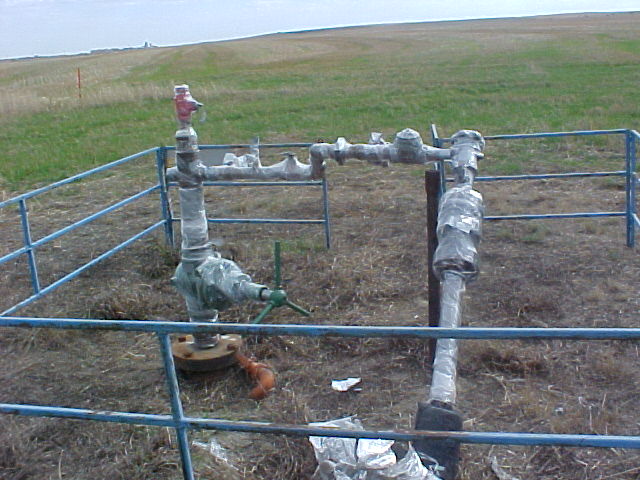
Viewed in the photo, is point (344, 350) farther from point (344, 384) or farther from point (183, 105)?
point (183, 105)

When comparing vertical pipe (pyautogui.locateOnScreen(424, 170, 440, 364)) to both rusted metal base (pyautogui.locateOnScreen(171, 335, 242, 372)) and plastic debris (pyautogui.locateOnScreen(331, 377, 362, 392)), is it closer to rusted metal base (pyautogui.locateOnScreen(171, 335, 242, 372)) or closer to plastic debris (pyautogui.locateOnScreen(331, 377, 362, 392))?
plastic debris (pyautogui.locateOnScreen(331, 377, 362, 392))

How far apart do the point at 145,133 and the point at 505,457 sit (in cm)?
1136

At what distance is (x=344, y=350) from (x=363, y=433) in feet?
6.76

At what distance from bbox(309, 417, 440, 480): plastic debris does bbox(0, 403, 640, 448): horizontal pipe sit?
0.29 metres

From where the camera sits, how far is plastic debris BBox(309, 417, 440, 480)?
2.79 metres

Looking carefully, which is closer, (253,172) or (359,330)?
(359,330)

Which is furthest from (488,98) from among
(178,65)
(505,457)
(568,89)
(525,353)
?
(178,65)

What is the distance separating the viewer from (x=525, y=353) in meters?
4.33

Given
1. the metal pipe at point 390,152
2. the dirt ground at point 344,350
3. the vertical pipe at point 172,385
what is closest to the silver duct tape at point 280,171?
the metal pipe at point 390,152

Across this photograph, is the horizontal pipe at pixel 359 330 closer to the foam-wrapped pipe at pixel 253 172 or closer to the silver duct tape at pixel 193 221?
the silver duct tape at pixel 193 221

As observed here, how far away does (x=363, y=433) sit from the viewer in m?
2.47

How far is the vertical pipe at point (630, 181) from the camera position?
5.88m

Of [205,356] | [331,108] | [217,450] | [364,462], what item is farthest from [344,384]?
[331,108]

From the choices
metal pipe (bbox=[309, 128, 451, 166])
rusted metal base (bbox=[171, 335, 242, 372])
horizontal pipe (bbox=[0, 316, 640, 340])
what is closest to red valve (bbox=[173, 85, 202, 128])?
metal pipe (bbox=[309, 128, 451, 166])
